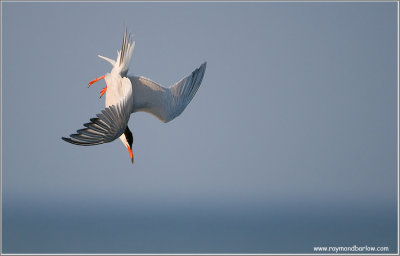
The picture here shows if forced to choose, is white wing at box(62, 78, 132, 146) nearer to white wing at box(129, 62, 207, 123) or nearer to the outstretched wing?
the outstretched wing

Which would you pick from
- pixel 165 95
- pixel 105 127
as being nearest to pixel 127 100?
pixel 105 127

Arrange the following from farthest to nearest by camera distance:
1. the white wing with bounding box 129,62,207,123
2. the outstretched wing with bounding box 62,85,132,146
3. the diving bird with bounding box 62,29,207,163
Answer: the white wing with bounding box 129,62,207,123
the diving bird with bounding box 62,29,207,163
the outstretched wing with bounding box 62,85,132,146

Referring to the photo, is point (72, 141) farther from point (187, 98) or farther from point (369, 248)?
point (369, 248)

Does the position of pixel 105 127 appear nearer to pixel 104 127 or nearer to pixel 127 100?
pixel 104 127

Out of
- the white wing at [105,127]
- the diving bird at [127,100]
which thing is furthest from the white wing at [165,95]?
the white wing at [105,127]

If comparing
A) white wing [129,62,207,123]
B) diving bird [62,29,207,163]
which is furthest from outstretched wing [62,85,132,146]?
white wing [129,62,207,123]

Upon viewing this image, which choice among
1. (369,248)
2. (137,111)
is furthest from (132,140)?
(369,248)

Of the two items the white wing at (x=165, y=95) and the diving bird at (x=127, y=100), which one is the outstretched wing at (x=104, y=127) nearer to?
the diving bird at (x=127, y=100)

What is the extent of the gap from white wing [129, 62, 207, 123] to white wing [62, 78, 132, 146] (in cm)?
89

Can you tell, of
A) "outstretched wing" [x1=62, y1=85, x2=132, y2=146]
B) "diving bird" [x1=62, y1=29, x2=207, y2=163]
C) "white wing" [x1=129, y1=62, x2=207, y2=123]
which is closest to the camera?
"outstretched wing" [x1=62, y1=85, x2=132, y2=146]

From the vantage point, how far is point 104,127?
22.7 feet

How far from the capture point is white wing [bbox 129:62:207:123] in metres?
8.28

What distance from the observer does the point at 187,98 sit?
29.5 ft

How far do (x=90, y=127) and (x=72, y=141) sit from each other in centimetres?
28
